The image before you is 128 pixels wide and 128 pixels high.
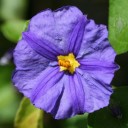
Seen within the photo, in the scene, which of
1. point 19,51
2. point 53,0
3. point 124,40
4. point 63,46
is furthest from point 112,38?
point 53,0

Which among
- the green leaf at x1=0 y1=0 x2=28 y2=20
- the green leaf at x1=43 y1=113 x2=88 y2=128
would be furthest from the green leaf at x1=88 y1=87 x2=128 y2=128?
the green leaf at x1=0 y1=0 x2=28 y2=20

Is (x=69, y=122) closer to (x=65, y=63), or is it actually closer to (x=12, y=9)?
(x=65, y=63)

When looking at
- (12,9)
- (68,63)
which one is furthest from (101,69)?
(12,9)

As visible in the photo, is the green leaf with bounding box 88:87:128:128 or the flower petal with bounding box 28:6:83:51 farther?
the green leaf with bounding box 88:87:128:128

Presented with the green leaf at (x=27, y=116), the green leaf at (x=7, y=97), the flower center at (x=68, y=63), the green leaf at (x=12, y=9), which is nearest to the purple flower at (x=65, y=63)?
the flower center at (x=68, y=63)

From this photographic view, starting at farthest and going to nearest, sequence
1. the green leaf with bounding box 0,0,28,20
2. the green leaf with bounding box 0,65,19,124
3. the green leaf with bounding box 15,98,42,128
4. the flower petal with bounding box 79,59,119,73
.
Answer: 1. the green leaf with bounding box 0,0,28,20
2. the green leaf with bounding box 0,65,19,124
3. the green leaf with bounding box 15,98,42,128
4. the flower petal with bounding box 79,59,119,73

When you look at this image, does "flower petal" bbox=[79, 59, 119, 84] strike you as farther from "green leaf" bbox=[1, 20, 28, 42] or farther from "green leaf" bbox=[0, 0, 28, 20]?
"green leaf" bbox=[0, 0, 28, 20]
